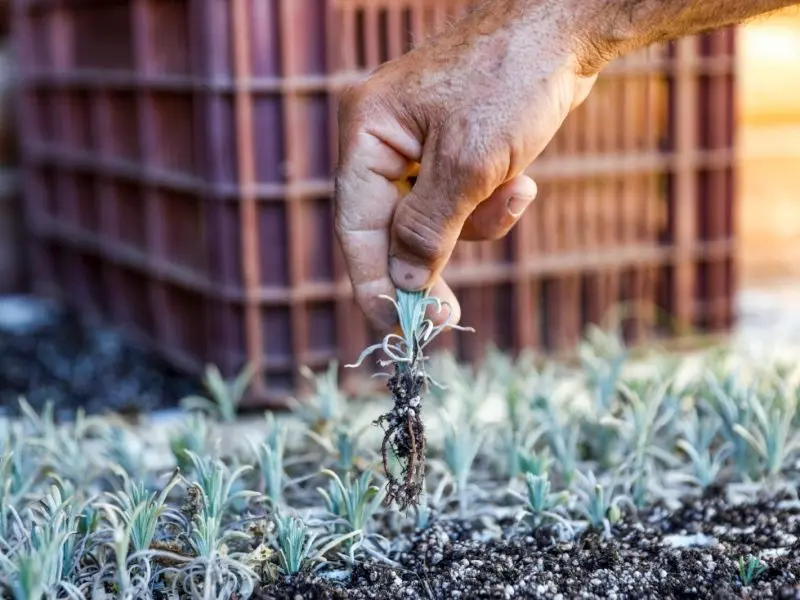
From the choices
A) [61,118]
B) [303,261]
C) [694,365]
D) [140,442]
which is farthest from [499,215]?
[61,118]

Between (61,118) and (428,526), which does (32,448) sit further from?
(61,118)

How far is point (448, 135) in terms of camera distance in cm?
274

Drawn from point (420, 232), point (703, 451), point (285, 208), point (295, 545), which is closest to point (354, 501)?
point (295, 545)

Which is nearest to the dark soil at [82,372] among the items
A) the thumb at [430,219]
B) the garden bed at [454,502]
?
the garden bed at [454,502]

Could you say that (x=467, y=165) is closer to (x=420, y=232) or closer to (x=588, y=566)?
(x=420, y=232)

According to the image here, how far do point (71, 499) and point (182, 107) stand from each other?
10.1 feet

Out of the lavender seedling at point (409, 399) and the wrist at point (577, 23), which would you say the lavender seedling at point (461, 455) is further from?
the wrist at point (577, 23)

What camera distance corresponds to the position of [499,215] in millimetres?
2930

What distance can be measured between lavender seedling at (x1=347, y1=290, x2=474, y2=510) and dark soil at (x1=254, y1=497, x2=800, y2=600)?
189 millimetres

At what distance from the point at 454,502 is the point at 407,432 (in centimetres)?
71

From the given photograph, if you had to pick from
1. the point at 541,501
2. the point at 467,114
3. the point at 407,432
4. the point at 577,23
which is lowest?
the point at 541,501

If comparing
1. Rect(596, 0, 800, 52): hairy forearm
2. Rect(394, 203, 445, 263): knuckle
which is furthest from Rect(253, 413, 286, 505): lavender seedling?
Rect(596, 0, 800, 52): hairy forearm

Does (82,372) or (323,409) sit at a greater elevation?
(323,409)

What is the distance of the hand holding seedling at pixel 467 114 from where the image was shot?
2.72m
